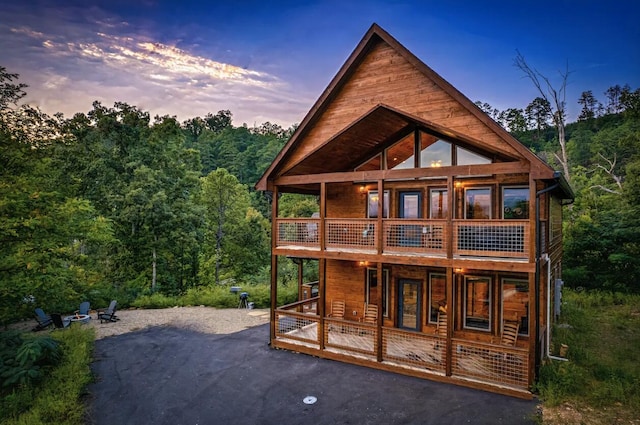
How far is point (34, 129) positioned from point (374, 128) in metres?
10.7

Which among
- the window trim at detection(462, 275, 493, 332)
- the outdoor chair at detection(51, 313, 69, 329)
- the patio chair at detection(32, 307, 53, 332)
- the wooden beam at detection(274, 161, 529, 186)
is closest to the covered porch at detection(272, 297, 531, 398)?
the window trim at detection(462, 275, 493, 332)

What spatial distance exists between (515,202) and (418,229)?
291cm

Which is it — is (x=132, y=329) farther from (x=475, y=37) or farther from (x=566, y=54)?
(x=566, y=54)

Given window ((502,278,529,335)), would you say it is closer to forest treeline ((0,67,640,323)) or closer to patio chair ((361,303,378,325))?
patio chair ((361,303,378,325))

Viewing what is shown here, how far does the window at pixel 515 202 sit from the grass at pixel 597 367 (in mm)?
4079

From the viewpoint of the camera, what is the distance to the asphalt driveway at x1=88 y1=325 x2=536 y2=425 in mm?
7559

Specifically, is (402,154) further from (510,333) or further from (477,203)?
(510,333)

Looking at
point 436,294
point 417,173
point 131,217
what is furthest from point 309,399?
point 131,217

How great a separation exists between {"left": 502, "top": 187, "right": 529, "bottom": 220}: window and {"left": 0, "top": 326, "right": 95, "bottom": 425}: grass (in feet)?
38.6

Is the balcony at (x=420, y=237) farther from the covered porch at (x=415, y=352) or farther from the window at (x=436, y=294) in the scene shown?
the covered porch at (x=415, y=352)

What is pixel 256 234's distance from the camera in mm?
27922

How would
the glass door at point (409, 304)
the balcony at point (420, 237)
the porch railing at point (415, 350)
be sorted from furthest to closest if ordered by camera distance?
1. the glass door at point (409, 304)
2. the porch railing at point (415, 350)
3. the balcony at point (420, 237)

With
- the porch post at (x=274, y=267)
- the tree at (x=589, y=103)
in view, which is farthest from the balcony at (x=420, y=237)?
the tree at (x=589, y=103)

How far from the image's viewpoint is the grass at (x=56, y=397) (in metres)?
7.34
